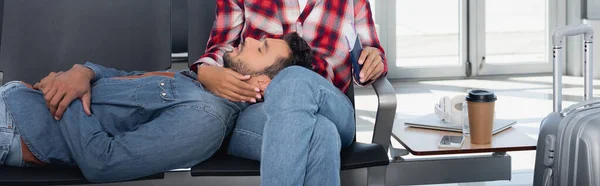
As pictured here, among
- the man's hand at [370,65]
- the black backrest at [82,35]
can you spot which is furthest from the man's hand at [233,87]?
the black backrest at [82,35]

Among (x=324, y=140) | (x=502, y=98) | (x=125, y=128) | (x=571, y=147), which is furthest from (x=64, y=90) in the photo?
(x=502, y=98)

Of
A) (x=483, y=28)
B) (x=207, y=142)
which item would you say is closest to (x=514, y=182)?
(x=207, y=142)

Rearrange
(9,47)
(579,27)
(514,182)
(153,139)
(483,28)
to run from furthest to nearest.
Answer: (483,28)
(514,182)
(9,47)
(579,27)
(153,139)

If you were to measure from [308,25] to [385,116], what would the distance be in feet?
1.48

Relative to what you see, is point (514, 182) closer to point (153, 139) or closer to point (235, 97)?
point (235, 97)

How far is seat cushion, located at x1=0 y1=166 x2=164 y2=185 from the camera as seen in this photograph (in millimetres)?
1640

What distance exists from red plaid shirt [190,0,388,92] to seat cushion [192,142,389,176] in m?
0.42

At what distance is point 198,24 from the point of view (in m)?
2.25

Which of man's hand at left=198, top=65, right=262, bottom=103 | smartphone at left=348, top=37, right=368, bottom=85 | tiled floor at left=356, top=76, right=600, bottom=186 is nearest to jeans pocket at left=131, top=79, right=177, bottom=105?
man's hand at left=198, top=65, right=262, bottom=103

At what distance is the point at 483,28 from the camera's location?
19.8 ft

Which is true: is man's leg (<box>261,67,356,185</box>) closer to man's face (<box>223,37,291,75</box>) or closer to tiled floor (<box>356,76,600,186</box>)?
man's face (<box>223,37,291,75</box>)

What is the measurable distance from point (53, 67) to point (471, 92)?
4.01 feet

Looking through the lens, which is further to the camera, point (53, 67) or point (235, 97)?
point (53, 67)

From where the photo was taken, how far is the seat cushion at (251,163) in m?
1.68
